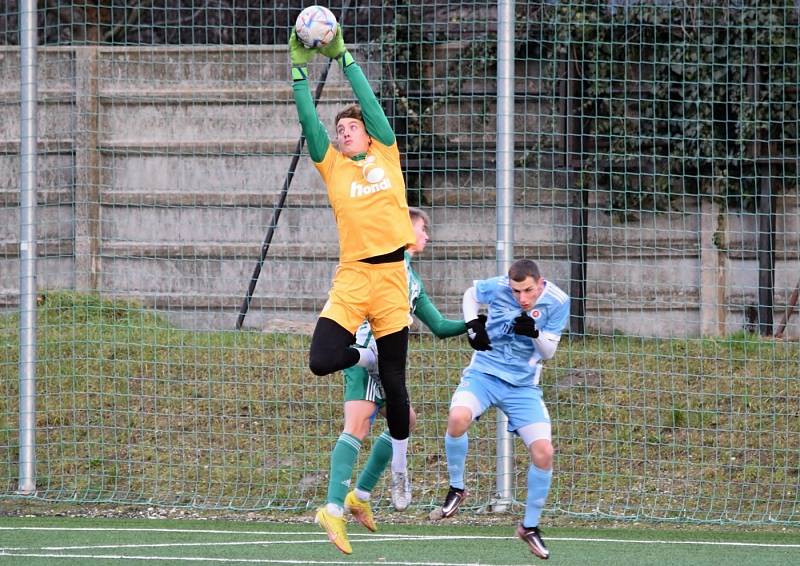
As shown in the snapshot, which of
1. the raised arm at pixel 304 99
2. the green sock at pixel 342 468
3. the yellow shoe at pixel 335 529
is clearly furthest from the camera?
the green sock at pixel 342 468

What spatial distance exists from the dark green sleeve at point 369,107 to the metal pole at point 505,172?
7.54 feet

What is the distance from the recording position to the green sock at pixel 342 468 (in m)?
5.89

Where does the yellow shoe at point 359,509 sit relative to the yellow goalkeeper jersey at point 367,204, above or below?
below

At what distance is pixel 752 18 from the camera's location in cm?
930

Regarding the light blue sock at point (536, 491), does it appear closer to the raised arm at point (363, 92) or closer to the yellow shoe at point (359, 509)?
the yellow shoe at point (359, 509)

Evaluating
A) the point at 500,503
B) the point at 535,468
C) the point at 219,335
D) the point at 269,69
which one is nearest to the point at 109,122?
the point at 269,69

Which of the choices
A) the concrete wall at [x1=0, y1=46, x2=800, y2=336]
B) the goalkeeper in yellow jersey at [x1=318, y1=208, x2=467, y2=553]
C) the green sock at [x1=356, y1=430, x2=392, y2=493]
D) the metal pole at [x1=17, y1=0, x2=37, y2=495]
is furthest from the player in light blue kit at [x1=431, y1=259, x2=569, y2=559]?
the metal pole at [x1=17, y1=0, x2=37, y2=495]

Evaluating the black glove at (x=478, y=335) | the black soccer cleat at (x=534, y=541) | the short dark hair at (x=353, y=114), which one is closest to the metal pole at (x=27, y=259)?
the short dark hair at (x=353, y=114)

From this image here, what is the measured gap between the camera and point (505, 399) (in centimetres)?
659

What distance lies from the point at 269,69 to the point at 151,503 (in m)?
3.42

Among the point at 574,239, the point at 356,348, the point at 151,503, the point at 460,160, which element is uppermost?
the point at 460,160

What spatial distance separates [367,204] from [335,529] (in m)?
1.50

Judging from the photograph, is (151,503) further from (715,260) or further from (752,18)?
(752,18)

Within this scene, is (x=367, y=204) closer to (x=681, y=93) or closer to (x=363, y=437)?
(x=363, y=437)
